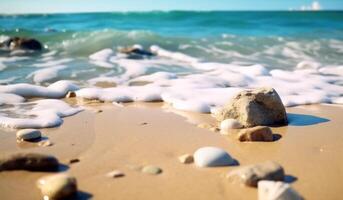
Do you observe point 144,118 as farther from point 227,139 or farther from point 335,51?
point 335,51

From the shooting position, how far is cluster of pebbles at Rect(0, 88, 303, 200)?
5.36 ft

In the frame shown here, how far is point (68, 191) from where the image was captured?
1.64 metres

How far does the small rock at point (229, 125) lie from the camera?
2.75m

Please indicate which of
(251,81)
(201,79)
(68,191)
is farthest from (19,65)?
(68,191)

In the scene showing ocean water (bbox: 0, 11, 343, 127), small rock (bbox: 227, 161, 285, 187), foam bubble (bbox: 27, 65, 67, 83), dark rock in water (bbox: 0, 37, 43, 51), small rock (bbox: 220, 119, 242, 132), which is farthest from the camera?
dark rock in water (bbox: 0, 37, 43, 51)

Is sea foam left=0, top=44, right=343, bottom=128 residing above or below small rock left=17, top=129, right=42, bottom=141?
below

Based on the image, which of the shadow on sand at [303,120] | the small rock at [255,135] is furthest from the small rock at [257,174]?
the shadow on sand at [303,120]

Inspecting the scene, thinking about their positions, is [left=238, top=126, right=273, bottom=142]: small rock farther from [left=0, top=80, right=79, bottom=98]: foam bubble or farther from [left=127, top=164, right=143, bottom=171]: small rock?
[left=0, top=80, right=79, bottom=98]: foam bubble

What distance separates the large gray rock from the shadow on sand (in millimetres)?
121

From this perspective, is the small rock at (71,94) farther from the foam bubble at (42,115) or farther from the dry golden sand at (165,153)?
the dry golden sand at (165,153)

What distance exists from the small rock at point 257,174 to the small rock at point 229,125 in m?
0.90

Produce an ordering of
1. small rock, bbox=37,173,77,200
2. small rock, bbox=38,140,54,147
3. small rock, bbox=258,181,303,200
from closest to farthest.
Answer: small rock, bbox=258,181,303,200
small rock, bbox=37,173,77,200
small rock, bbox=38,140,54,147

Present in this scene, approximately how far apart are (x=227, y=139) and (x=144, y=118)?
0.85 meters

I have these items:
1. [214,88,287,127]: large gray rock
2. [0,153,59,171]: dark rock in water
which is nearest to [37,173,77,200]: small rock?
[0,153,59,171]: dark rock in water
